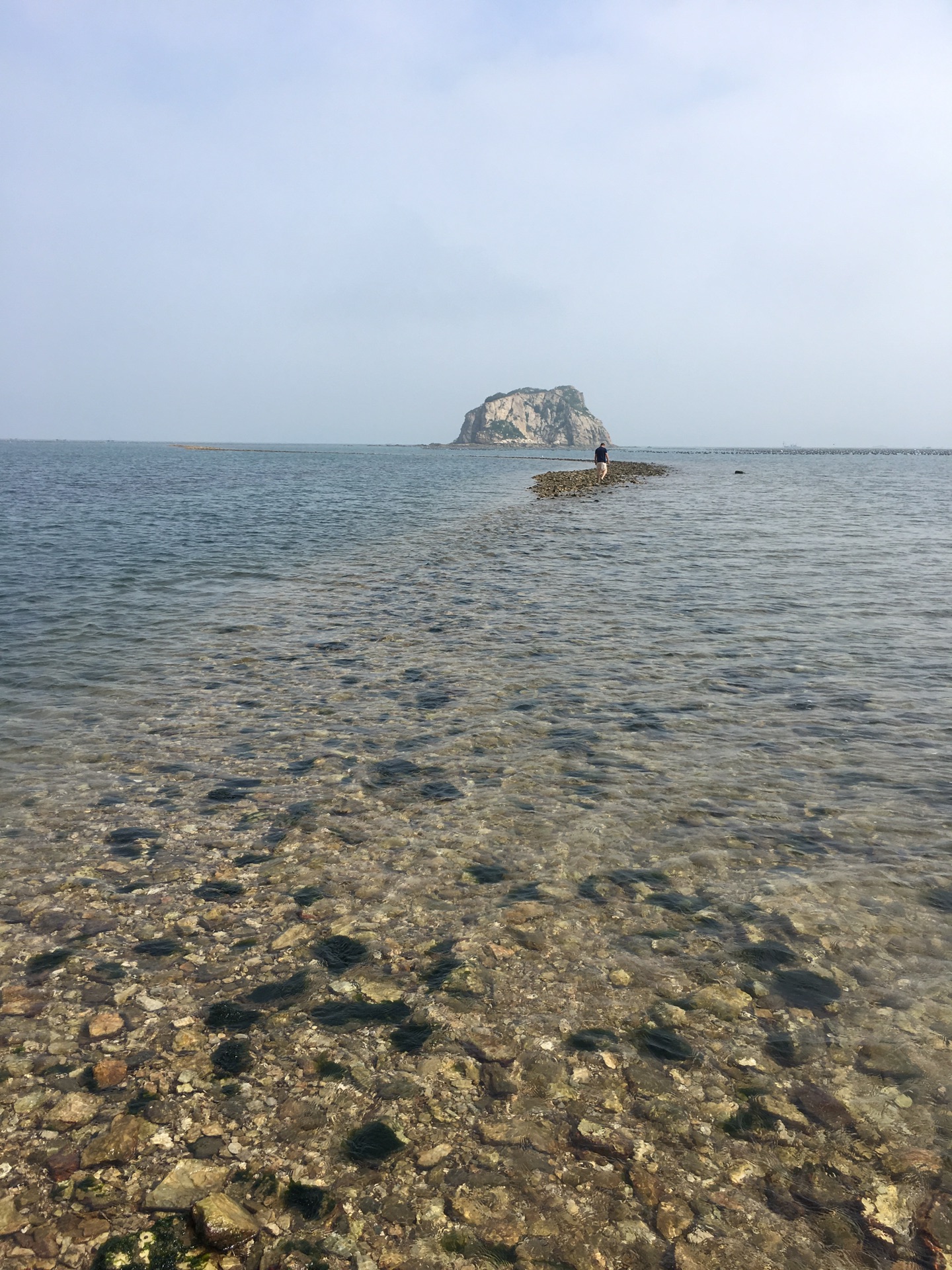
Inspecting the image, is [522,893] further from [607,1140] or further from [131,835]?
[131,835]

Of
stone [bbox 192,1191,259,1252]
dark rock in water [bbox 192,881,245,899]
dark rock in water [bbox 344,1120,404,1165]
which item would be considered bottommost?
dark rock in water [bbox 192,881,245,899]

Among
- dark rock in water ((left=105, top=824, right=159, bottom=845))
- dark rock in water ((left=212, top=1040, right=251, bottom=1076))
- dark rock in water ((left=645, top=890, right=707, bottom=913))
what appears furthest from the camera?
dark rock in water ((left=105, top=824, right=159, bottom=845))

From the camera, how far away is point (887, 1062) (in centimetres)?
508

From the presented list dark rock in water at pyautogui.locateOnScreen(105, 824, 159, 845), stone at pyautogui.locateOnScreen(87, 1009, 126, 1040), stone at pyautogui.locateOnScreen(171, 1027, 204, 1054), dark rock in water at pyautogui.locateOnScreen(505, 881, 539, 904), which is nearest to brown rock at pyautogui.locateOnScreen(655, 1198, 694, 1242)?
dark rock in water at pyautogui.locateOnScreen(505, 881, 539, 904)

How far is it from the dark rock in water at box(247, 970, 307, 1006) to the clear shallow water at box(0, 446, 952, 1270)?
0.40 feet

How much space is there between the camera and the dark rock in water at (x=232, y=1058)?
16.2 ft

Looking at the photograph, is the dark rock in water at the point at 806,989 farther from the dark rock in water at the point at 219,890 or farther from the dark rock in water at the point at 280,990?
the dark rock in water at the point at 219,890

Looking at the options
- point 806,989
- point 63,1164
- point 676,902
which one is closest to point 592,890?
point 676,902

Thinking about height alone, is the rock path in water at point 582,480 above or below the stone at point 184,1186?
above

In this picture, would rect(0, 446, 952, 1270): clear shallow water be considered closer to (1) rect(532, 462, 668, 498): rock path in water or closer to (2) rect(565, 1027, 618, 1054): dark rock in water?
(2) rect(565, 1027, 618, 1054): dark rock in water

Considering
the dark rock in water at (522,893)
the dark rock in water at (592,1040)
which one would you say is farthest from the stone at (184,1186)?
the dark rock in water at (522,893)

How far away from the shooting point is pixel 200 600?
21562 millimetres

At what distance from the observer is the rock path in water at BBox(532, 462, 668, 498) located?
62969mm

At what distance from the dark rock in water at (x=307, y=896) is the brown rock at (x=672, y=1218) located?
12.6ft
